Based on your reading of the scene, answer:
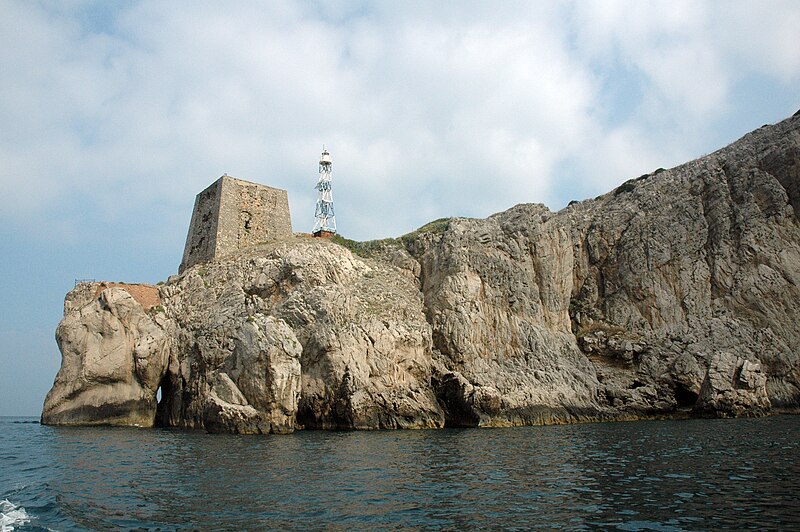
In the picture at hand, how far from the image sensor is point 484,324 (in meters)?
42.2

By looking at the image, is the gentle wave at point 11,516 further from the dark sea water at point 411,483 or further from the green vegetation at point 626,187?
the green vegetation at point 626,187

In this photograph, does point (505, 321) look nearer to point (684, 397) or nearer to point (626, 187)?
point (684, 397)

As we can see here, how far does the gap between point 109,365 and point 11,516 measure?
26679 mm

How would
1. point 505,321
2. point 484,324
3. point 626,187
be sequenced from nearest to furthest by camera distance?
point 484,324 < point 505,321 < point 626,187

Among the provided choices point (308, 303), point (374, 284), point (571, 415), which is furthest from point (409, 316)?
point (571, 415)

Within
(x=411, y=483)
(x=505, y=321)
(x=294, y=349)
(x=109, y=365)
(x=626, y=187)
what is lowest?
(x=411, y=483)

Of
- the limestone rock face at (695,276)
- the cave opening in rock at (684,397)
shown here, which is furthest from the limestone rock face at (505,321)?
the cave opening in rock at (684,397)

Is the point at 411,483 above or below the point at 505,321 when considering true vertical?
below

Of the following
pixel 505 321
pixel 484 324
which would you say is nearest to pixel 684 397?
pixel 505 321

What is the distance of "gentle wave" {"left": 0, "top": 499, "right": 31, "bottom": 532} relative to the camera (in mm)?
12109

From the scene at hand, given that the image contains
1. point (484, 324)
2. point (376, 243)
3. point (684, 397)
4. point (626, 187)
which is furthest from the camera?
point (626, 187)

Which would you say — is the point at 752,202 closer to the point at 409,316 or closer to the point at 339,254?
the point at 409,316

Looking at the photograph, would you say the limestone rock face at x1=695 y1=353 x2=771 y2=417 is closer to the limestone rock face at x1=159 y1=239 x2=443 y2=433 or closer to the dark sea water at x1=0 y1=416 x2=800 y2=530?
the dark sea water at x1=0 y1=416 x2=800 y2=530

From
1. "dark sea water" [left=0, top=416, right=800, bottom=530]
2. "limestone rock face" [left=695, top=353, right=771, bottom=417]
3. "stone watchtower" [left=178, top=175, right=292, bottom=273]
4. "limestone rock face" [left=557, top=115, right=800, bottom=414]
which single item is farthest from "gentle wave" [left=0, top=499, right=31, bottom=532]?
"limestone rock face" [left=695, top=353, right=771, bottom=417]
